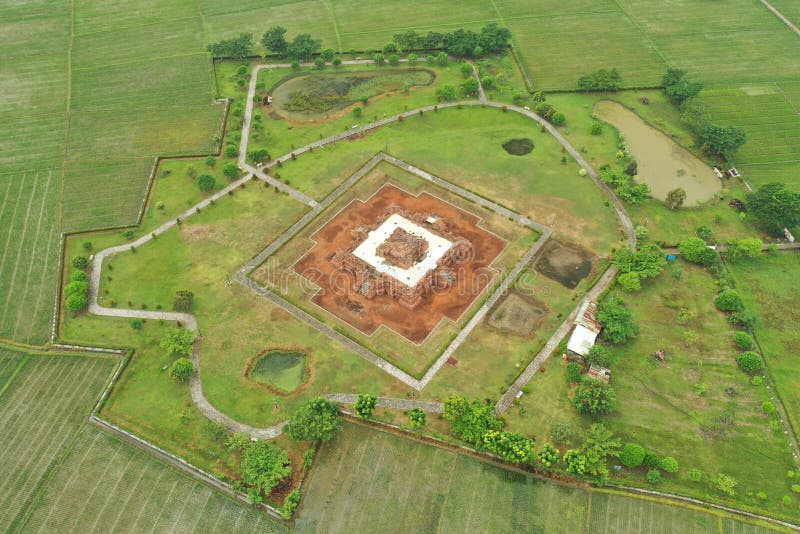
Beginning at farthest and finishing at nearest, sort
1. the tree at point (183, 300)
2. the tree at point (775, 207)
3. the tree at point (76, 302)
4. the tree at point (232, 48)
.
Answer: the tree at point (232, 48), the tree at point (775, 207), the tree at point (183, 300), the tree at point (76, 302)

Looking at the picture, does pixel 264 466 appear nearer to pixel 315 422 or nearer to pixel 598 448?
pixel 315 422

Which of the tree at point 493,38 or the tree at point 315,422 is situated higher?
the tree at point 493,38

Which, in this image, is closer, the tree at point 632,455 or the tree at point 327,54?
the tree at point 632,455

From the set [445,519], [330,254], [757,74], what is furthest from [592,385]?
[757,74]

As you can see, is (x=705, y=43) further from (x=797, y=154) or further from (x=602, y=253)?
(x=602, y=253)

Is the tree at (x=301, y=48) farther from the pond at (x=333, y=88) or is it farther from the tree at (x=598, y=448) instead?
the tree at (x=598, y=448)

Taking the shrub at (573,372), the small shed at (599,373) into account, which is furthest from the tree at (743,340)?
the shrub at (573,372)

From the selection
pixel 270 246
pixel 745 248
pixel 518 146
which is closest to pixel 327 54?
pixel 518 146
